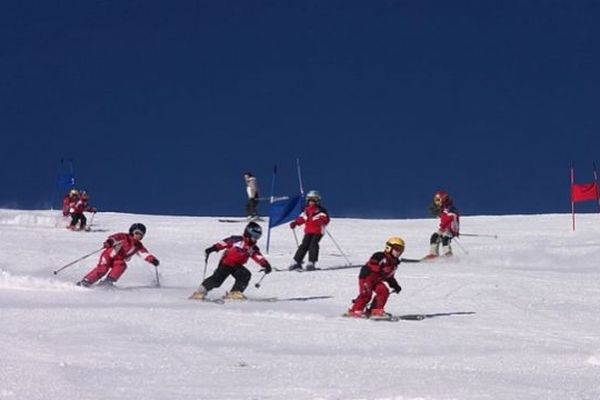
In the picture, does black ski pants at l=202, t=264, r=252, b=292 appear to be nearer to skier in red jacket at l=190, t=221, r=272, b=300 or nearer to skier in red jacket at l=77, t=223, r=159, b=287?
skier in red jacket at l=190, t=221, r=272, b=300

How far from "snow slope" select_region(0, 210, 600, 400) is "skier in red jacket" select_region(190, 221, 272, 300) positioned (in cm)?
54

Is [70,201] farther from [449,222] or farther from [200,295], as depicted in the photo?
[200,295]

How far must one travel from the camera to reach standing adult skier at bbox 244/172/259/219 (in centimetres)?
3238

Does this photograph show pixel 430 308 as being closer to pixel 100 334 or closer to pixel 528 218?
pixel 100 334

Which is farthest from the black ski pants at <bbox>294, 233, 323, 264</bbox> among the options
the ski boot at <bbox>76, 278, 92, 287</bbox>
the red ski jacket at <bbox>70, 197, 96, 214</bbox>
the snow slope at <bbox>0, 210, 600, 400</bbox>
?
the red ski jacket at <bbox>70, 197, 96, 214</bbox>

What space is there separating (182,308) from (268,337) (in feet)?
9.30

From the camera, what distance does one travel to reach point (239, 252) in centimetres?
1569

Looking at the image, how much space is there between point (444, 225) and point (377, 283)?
906 centimetres

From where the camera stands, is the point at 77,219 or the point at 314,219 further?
the point at 77,219

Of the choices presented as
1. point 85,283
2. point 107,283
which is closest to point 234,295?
point 107,283

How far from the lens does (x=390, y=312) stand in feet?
46.4

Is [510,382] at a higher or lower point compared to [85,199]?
lower

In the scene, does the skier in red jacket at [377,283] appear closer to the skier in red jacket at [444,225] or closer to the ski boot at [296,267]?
the ski boot at [296,267]

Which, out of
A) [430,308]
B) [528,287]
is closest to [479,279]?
[528,287]
